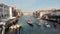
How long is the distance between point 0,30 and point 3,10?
148 centimetres

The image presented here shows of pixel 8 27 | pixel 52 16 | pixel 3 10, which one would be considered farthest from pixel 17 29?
pixel 52 16

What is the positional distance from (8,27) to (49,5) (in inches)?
64.1

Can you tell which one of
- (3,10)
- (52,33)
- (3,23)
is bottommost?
(52,33)

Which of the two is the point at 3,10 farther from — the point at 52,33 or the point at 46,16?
the point at 46,16

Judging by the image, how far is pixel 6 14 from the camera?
6301 millimetres

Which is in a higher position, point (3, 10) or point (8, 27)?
point (3, 10)

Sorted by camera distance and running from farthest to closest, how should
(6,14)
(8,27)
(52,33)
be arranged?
(6,14) < (8,27) < (52,33)

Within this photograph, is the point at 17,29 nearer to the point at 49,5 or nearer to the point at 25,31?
the point at 25,31

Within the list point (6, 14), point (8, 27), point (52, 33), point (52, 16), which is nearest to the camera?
point (52, 33)

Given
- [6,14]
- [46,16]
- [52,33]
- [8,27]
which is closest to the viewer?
[52,33]

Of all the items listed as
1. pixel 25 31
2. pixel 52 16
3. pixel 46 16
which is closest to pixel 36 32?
pixel 25 31

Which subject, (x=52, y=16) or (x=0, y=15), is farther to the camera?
(x=52, y=16)

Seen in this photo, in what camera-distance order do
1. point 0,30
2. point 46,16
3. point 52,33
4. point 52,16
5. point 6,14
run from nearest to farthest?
point 0,30 → point 52,33 → point 6,14 → point 52,16 → point 46,16

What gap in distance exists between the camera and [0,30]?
16.4 feet
